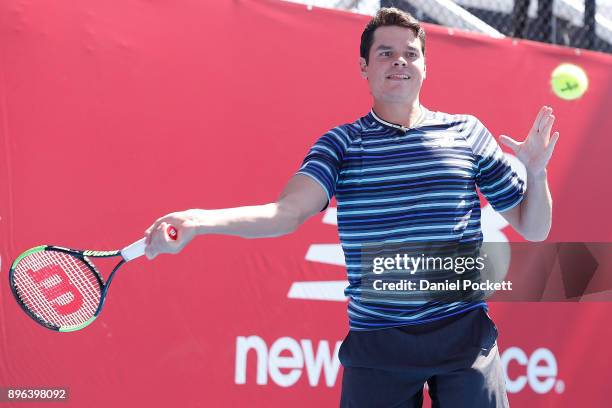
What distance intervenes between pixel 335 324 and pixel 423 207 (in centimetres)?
173

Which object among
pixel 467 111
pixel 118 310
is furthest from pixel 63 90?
pixel 467 111

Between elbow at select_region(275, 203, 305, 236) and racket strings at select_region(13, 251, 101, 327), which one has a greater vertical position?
elbow at select_region(275, 203, 305, 236)

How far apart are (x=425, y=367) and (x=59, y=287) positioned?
48.6 inches

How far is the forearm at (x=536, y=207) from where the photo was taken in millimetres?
2314

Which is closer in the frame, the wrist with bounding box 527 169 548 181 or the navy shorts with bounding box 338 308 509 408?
the navy shorts with bounding box 338 308 509 408

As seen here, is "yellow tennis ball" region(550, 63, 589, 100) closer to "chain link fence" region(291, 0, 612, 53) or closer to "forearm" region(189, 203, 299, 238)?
"chain link fence" region(291, 0, 612, 53)

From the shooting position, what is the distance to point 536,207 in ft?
7.64

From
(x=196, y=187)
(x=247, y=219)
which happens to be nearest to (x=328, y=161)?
(x=247, y=219)

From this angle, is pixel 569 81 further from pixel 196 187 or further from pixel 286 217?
pixel 286 217

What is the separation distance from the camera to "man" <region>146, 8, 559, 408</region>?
2.16 metres

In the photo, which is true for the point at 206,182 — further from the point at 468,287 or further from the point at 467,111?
the point at 468,287

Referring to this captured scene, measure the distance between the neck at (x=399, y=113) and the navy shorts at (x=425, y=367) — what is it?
548 mm

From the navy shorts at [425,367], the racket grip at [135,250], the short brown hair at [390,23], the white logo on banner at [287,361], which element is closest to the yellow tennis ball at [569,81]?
the white logo on banner at [287,361]

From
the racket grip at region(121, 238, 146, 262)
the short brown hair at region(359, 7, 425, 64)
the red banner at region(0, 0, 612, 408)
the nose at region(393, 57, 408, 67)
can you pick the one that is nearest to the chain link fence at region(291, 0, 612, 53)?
the red banner at region(0, 0, 612, 408)
